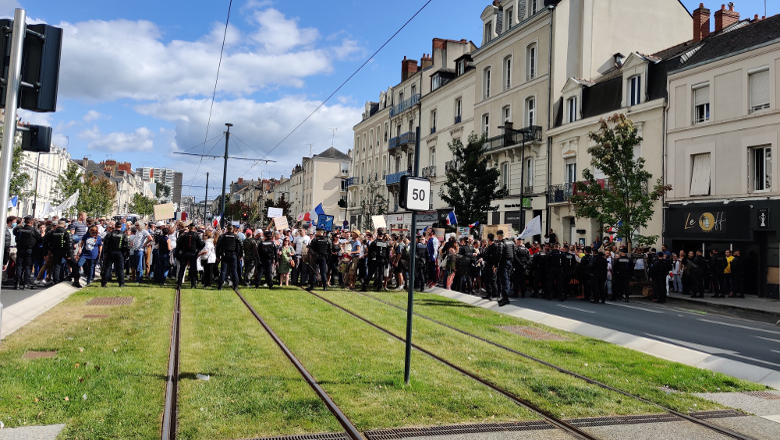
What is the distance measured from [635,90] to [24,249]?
25180mm

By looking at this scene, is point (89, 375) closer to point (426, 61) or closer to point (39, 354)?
point (39, 354)

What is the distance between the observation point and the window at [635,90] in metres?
27.2

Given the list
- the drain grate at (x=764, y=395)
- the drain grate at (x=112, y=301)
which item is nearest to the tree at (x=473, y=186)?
the drain grate at (x=112, y=301)

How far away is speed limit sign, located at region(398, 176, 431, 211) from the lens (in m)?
6.51

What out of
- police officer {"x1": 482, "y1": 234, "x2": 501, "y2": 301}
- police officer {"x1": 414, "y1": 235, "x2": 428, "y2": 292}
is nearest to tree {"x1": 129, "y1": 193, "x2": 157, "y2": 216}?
police officer {"x1": 414, "y1": 235, "x2": 428, "y2": 292}

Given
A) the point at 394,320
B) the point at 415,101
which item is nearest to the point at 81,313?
the point at 394,320

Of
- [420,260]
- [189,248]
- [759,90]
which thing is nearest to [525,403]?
[189,248]

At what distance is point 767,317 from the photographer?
16109 millimetres

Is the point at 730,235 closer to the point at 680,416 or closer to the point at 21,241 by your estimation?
the point at 680,416

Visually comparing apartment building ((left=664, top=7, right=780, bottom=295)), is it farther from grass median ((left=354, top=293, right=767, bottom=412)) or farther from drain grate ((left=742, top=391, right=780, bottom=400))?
drain grate ((left=742, top=391, right=780, bottom=400))

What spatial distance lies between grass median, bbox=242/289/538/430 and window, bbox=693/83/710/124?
65.5 feet

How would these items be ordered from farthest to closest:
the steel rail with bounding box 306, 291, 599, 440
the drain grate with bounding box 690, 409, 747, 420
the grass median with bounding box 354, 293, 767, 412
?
1. the grass median with bounding box 354, 293, 767, 412
2. the drain grate with bounding box 690, 409, 747, 420
3. the steel rail with bounding box 306, 291, 599, 440

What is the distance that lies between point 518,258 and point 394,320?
23.6 feet

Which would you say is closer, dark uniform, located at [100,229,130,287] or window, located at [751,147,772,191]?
dark uniform, located at [100,229,130,287]
